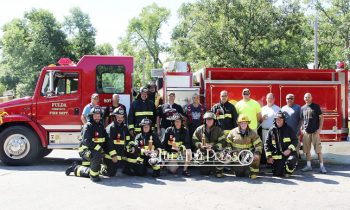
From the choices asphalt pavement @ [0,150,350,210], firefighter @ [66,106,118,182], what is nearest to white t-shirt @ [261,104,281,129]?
asphalt pavement @ [0,150,350,210]

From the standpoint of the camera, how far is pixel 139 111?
8.64 m

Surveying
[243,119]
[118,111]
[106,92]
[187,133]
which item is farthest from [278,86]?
[106,92]

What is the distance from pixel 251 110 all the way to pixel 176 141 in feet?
5.67

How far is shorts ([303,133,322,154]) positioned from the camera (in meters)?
8.54

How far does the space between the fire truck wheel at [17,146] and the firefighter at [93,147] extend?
4.85 feet

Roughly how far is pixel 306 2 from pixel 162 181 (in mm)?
33439

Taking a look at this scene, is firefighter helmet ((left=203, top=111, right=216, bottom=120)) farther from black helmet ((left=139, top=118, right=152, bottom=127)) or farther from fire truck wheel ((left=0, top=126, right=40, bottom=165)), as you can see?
fire truck wheel ((left=0, top=126, right=40, bottom=165))

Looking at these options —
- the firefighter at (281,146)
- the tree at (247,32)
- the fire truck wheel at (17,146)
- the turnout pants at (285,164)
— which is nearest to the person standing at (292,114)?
the firefighter at (281,146)

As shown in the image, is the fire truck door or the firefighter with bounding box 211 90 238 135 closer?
the firefighter with bounding box 211 90 238 135

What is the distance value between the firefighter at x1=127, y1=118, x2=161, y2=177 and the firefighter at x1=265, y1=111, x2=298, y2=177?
2200 millimetres

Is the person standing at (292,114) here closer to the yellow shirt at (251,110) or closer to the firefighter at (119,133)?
the yellow shirt at (251,110)

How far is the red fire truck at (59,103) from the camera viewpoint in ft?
29.3

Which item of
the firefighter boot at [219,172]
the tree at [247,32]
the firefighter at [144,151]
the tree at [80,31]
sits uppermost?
the tree at [80,31]

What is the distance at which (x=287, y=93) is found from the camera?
9422 millimetres
